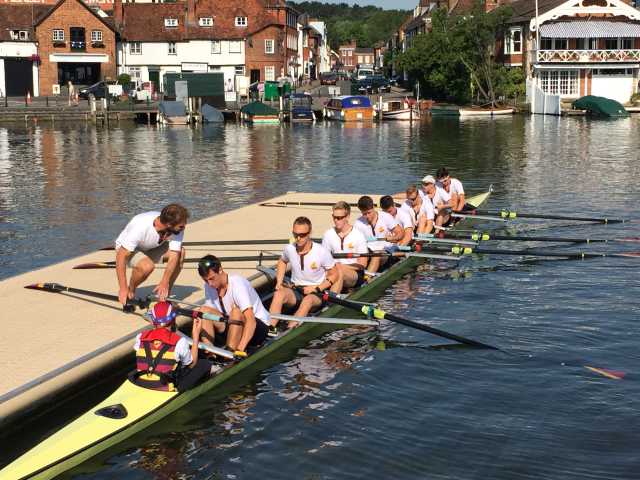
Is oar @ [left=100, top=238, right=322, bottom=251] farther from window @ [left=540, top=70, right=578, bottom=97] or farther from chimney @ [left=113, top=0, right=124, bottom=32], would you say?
chimney @ [left=113, top=0, right=124, bottom=32]

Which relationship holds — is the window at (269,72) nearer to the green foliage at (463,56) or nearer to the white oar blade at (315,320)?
the green foliage at (463,56)

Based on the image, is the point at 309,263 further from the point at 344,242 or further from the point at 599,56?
the point at 599,56

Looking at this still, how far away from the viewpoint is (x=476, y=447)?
11.5 metres

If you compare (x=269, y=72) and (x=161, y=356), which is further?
(x=269, y=72)

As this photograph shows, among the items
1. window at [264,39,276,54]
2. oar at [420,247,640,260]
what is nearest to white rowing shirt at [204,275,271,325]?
oar at [420,247,640,260]

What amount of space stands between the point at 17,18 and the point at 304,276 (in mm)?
81881

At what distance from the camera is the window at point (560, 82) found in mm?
79938

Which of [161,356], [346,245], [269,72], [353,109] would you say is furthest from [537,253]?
[269,72]

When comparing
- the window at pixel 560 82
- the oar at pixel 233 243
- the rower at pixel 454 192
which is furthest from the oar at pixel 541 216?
the window at pixel 560 82

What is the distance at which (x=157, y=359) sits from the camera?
11586mm

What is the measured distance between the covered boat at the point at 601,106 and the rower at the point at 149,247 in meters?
64.1

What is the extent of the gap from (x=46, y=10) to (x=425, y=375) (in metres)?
85.5

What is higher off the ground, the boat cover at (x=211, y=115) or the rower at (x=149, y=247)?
the boat cover at (x=211, y=115)

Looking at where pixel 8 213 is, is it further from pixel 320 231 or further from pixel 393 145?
pixel 393 145
